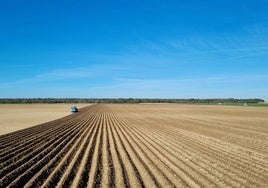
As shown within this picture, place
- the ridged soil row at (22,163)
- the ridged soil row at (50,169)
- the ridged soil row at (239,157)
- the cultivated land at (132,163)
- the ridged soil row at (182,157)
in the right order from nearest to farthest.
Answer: the ridged soil row at (50,169), the cultivated land at (132,163), the ridged soil row at (182,157), the ridged soil row at (22,163), the ridged soil row at (239,157)

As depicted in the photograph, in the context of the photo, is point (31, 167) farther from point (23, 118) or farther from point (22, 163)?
point (23, 118)

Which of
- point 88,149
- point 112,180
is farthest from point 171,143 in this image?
point 112,180

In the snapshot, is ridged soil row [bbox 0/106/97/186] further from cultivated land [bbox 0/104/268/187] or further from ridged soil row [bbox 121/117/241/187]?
ridged soil row [bbox 121/117/241/187]

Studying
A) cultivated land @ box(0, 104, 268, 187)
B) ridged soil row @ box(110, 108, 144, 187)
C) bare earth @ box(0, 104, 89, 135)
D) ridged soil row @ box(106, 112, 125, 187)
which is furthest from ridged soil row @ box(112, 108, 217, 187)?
bare earth @ box(0, 104, 89, 135)

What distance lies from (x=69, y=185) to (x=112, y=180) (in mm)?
1041

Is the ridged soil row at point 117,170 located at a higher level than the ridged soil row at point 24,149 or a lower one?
lower

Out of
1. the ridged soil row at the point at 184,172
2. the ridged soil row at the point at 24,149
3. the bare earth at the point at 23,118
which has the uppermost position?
the bare earth at the point at 23,118

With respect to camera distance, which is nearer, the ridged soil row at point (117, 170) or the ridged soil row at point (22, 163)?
the ridged soil row at point (117, 170)

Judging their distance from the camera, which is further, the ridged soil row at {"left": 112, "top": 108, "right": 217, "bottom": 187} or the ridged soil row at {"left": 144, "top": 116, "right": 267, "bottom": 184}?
the ridged soil row at {"left": 144, "top": 116, "right": 267, "bottom": 184}

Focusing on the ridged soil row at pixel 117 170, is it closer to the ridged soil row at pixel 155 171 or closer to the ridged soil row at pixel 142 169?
the ridged soil row at pixel 142 169

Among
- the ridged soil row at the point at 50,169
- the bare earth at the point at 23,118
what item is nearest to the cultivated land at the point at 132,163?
the ridged soil row at the point at 50,169

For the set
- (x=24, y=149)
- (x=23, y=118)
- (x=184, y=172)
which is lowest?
(x=184, y=172)

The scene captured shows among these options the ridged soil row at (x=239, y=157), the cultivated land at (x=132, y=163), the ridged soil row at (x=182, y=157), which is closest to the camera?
the cultivated land at (x=132, y=163)

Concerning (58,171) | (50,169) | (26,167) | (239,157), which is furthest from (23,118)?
(239,157)
